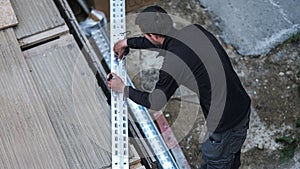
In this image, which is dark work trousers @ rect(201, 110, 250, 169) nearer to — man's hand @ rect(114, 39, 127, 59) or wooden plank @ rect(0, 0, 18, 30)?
man's hand @ rect(114, 39, 127, 59)

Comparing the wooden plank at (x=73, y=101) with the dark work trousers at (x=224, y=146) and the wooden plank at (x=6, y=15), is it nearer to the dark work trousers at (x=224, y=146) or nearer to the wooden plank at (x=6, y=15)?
the wooden plank at (x=6, y=15)

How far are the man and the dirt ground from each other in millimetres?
720

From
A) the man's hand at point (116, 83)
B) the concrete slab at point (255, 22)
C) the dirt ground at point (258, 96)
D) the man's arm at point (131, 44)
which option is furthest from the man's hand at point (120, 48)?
the concrete slab at point (255, 22)

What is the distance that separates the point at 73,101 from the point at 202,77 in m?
0.72

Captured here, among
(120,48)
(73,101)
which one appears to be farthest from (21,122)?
(120,48)

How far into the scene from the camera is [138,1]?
3740 millimetres

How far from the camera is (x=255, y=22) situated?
12.0ft

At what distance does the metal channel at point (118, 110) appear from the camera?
2.38m

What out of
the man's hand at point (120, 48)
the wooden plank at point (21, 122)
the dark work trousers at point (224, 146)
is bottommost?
the dark work trousers at point (224, 146)

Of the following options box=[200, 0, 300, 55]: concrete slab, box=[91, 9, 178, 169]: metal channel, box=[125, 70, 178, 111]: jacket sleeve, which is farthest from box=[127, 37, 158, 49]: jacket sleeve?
box=[200, 0, 300, 55]: concrete slab

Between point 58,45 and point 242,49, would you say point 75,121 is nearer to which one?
point 58,45

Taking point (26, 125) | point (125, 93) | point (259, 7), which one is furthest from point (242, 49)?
point (26, 125)

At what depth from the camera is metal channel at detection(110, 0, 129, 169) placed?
2379 mm

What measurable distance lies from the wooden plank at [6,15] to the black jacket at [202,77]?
0.92 meters
